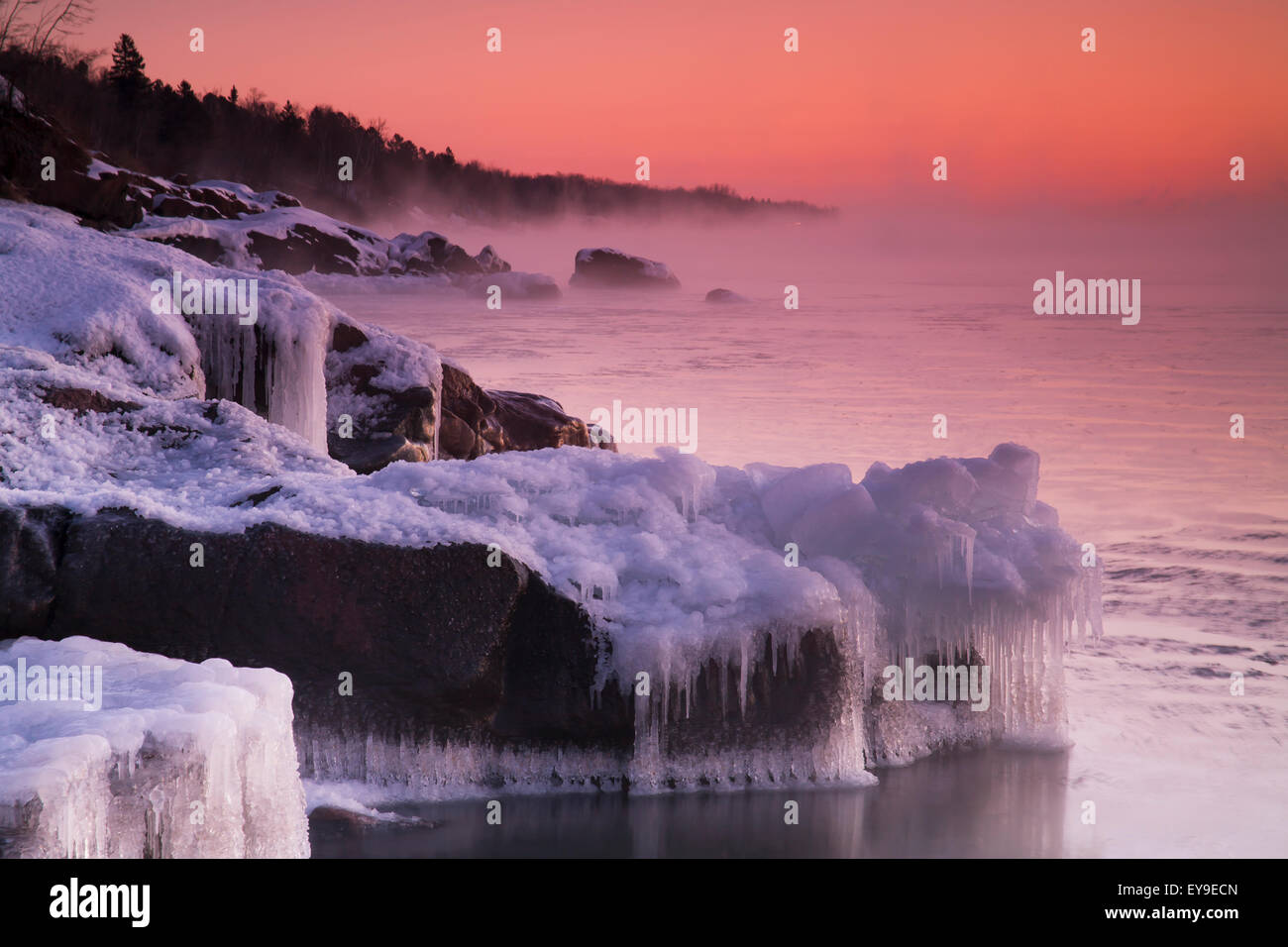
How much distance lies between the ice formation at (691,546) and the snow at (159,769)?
6.71 ft

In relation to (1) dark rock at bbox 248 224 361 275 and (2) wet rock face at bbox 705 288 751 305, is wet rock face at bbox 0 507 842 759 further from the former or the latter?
(2) wet rock face at bbox 705 288 751 305

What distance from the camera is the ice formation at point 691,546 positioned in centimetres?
814

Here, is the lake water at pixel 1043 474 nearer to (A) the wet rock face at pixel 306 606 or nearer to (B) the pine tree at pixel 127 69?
(A) the wet rock face at pixel 306 606

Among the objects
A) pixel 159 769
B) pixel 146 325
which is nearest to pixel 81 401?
pixel 146 325

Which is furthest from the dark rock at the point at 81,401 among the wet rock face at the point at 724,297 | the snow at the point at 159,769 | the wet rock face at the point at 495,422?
the wet rock face at the point at 724,297

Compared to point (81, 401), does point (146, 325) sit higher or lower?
higher

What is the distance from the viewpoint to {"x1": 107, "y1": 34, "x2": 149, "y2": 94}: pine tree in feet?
194

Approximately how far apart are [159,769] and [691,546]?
4531 millimetres

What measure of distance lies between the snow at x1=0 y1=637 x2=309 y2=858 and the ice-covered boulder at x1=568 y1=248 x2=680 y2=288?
48.9 m

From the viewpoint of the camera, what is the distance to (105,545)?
7648 mm

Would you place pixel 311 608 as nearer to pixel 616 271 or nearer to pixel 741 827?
pixel 741 827

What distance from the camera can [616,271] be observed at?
185 ft
